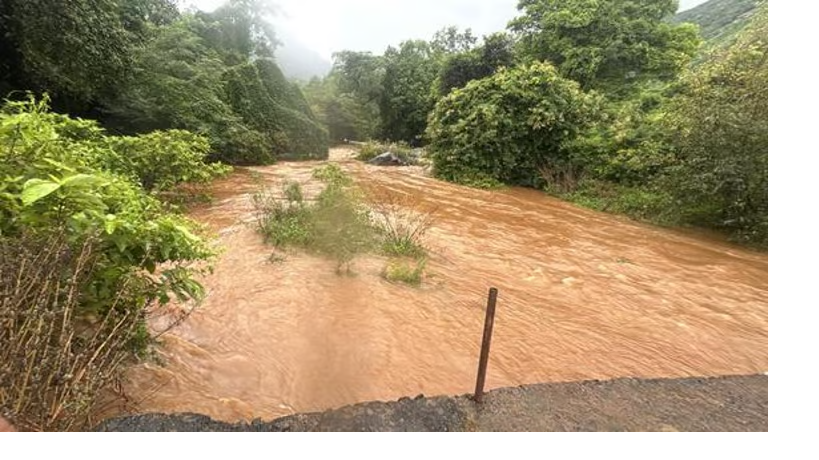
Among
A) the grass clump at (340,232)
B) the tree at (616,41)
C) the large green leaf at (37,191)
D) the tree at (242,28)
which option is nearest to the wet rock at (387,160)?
the tree at (616,41)

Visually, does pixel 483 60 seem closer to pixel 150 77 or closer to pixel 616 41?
pixel 616 41

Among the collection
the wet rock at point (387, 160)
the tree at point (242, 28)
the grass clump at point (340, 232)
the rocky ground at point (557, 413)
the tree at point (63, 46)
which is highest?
the tree at point (242, 28)

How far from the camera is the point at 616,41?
17562 millimetres

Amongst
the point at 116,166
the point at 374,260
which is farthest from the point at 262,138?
the point at 374,260

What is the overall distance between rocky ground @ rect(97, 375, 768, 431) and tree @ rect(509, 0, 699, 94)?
17123mm

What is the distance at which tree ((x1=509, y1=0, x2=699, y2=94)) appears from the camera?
17.7 meters

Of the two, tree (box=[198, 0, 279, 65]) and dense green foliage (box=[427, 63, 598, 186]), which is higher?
tree (box=[198, 0, 279, 65])

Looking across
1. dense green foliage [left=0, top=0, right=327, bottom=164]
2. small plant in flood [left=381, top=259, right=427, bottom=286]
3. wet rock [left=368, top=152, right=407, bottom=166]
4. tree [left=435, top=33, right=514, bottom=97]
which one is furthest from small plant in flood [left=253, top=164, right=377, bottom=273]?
tree [left=435, top=33, right=514, bottom=97]

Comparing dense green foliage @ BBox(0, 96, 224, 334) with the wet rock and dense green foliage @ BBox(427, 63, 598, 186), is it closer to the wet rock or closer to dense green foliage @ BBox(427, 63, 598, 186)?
dense green foliage @ BBox(427, 63, 598, 186)

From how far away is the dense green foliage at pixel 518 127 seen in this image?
1390 centimetres

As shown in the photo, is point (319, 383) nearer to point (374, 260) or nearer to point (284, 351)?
point (284, 351)

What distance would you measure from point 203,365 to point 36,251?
1331 millimetres

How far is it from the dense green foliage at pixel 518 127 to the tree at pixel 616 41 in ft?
15.9

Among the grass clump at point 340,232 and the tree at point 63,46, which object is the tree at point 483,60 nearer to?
the tree at point 63,46
